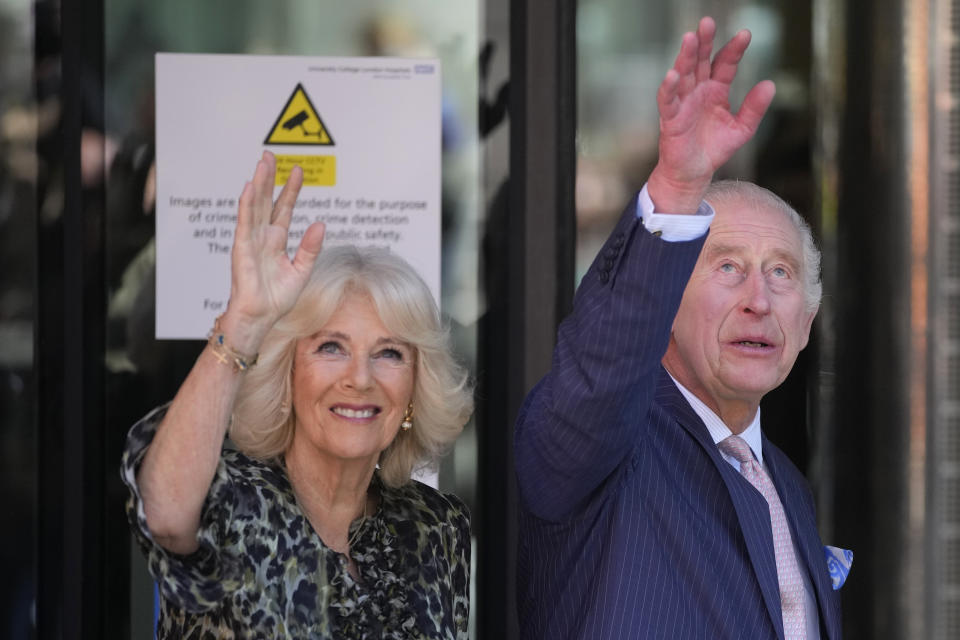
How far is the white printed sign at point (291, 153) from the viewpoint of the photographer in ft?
11.3

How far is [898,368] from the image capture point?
343cm

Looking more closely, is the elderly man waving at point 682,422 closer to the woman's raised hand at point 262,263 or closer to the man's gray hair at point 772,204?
the man's gray hair at point 772,204

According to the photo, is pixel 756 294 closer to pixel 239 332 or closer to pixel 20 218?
pixel 239 332

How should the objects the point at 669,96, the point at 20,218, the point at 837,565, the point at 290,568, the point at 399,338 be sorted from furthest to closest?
1. the point at 20,218
2. the point at 837,565
3. the point at 399,338
4. the point at 290,568
5. the point at 669,96

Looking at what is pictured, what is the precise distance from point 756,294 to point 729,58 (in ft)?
2.67

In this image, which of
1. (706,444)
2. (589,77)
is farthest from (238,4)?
(706,444)

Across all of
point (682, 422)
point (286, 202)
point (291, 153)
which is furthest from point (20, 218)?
point (682, 422)

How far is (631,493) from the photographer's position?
217cm

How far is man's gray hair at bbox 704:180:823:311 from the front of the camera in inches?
106

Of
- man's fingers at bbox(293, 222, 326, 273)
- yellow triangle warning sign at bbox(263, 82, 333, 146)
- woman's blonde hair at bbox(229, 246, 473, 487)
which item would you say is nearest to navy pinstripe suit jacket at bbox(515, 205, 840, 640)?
woman's blonde hair at bbox(229, 246, 473, 487)

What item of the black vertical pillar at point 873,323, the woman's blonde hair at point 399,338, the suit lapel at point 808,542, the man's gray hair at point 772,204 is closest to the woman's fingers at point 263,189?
the woman's blonde hair at point 399,338

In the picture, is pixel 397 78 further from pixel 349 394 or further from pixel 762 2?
pixel 349 394

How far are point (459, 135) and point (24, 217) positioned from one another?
4.07 feet

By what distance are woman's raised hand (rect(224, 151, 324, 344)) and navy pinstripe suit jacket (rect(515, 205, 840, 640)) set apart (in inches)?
18.4
